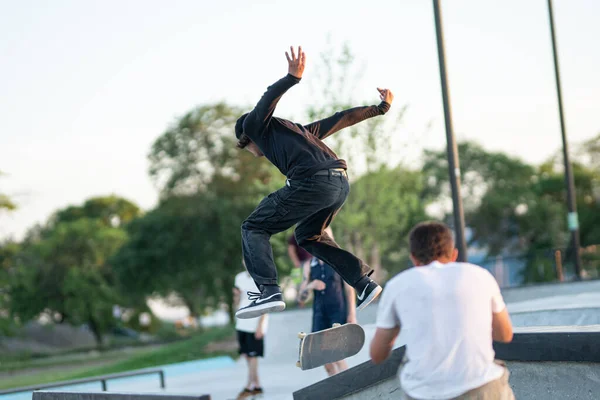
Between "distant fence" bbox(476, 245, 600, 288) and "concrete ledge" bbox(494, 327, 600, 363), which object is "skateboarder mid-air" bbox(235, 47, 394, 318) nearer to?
"concrete ledge" bbox(494, 327, 600, 363)

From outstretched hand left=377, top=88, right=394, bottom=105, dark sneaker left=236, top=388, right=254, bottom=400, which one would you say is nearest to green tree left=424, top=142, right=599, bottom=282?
dark sneaker left=236, top=388, right=254, bottom=400

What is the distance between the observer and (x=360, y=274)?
5.85m

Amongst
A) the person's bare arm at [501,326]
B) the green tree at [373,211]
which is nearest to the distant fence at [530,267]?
the green tree at [373,211]

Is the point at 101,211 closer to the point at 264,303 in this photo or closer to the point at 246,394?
the point at 246,394

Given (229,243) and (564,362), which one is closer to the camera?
(564,362)

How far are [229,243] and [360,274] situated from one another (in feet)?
118

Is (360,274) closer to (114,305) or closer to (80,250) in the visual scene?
(114,305)

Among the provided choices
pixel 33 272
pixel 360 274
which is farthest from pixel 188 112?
pixel 360 274

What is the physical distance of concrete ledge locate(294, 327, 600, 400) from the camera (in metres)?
4.98

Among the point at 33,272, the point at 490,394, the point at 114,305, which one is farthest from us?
the point at 114,305

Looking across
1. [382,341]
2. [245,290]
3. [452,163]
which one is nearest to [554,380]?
[382,341]

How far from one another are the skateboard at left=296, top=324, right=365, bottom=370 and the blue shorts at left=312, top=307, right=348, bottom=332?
2.97 meters

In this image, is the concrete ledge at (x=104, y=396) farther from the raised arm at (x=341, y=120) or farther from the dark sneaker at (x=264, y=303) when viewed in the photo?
the raised arm at (x=341, y=120)

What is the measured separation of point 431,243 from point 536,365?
204cm
